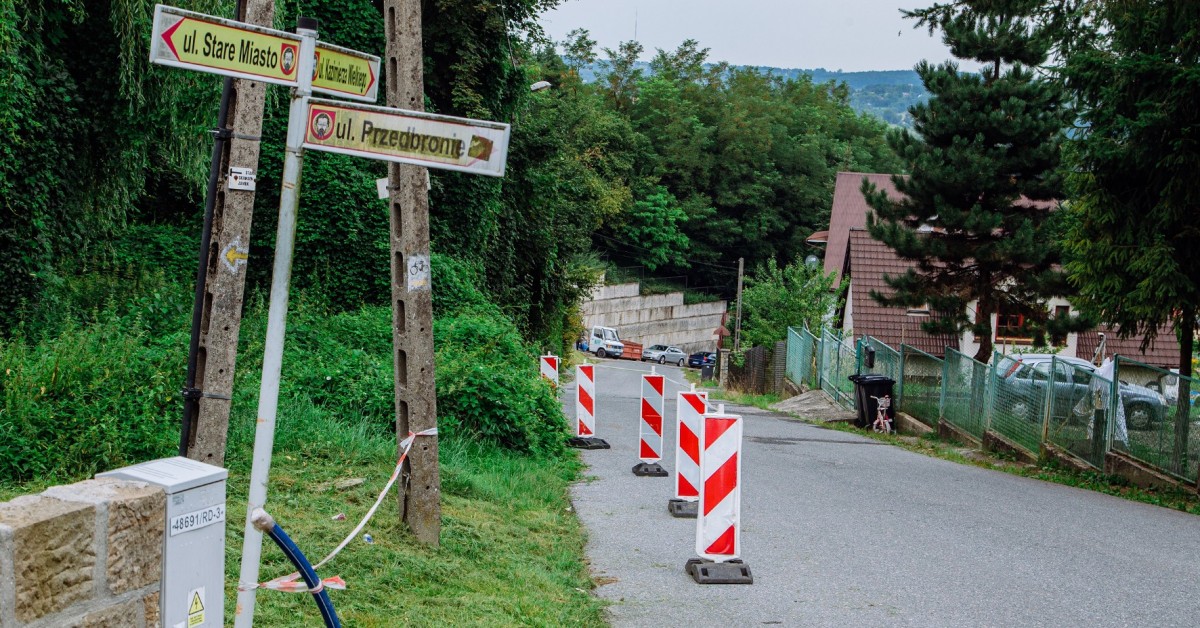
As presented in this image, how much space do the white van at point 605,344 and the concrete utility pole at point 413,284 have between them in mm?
60114

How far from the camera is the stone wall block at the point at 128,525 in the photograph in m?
3.58

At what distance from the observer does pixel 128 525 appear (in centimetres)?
365

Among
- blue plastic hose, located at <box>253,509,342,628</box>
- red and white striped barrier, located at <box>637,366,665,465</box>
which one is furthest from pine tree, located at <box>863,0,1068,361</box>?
blue plastic hose, located at <box>253,509,342,628</box>

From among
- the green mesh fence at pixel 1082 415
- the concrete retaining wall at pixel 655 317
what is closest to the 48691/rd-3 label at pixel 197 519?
the green mesh fence at pixel 1082 415

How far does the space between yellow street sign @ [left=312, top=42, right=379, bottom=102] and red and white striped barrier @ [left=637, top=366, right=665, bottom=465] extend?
7.48 metres

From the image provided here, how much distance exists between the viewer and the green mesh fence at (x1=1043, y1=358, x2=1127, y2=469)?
16594 mm

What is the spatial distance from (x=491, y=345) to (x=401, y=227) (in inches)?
349

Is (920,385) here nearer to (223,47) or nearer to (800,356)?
(800,356)

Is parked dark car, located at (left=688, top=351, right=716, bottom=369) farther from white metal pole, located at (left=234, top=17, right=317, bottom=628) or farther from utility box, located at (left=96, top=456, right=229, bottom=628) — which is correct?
utility box, located at (left=96, top=456, right=229, bottom=628)

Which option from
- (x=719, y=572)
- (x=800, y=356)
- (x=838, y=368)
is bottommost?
(x=719, y=572)

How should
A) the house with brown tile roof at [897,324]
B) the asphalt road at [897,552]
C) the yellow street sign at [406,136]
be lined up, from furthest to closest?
the house with brown tile roof at [897,324]
the asphalt road at [897,552]
the yellow street sign at [406,136]

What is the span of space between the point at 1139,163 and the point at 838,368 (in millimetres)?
18365

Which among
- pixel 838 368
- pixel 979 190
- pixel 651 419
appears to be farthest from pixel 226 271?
pixel 838 368

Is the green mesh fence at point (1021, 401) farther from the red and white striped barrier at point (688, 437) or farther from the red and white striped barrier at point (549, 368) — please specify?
the red and white striped barrier at point (688, 437)
